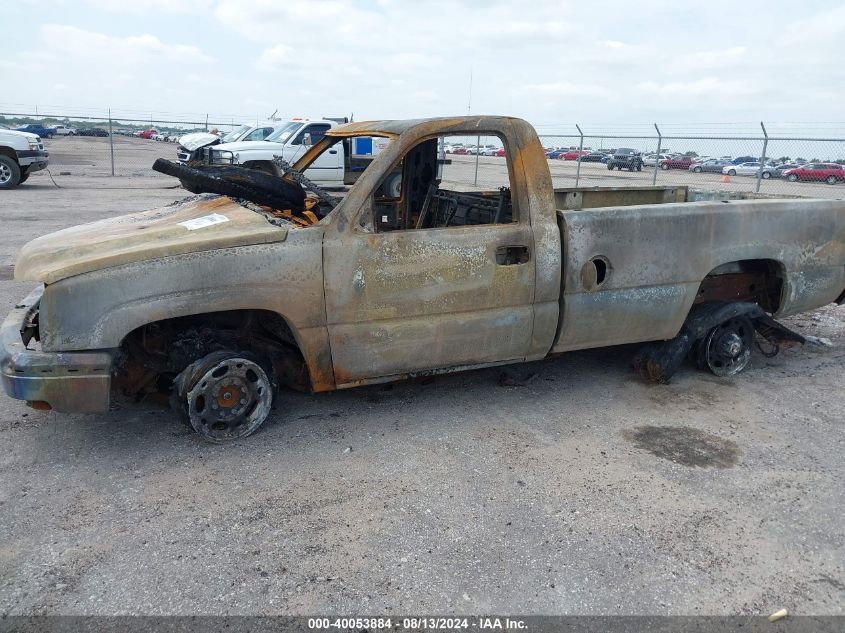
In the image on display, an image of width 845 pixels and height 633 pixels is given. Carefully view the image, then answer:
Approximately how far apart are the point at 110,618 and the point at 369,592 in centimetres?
94

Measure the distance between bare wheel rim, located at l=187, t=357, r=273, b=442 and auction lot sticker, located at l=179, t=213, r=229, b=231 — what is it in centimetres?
74

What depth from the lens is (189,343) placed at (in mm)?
3688

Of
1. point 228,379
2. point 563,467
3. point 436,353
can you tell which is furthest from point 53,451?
point 563,467

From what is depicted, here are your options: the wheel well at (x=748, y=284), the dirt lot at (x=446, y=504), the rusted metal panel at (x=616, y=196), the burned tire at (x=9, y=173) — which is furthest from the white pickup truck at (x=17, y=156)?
the wheel well at (x=748, y=284)

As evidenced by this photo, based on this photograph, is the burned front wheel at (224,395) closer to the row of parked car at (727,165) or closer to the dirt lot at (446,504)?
the dirt lot at (446,504)

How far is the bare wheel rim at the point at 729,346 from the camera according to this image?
486 centimetres

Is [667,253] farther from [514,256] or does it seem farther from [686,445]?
[686,445]

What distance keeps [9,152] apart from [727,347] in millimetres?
16271

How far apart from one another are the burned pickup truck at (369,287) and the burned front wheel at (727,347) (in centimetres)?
2

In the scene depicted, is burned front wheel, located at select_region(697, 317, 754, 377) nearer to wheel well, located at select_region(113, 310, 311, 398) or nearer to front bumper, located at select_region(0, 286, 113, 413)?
wheel well, located at select_region(113, 310, 311, 398)

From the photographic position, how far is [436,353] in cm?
392

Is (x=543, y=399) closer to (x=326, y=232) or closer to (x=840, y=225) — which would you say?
(x=326, y=232)

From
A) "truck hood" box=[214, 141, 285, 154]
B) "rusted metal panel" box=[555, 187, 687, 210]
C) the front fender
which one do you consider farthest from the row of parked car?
the front fender

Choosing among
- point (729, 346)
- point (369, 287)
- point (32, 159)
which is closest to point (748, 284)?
point (729, 346)
